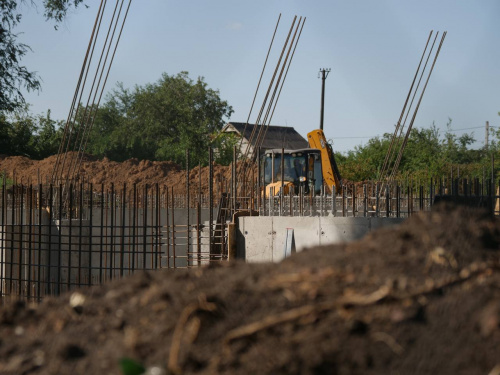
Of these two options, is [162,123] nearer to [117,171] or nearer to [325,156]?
[117,171]

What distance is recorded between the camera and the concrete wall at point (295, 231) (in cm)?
1313

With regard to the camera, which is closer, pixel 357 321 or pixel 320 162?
pixel 357 321

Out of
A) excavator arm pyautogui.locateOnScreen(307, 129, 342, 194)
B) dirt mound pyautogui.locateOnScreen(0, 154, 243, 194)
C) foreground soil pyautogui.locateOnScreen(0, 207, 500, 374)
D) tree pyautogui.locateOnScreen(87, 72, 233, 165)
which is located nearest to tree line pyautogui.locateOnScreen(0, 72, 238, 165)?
tree pyautogui.locateOnScreen(87, 72, 233, 165)

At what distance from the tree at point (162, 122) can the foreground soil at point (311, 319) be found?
46.8 metres

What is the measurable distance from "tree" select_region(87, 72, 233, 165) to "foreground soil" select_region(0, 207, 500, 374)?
46.8 metres

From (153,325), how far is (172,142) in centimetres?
4965

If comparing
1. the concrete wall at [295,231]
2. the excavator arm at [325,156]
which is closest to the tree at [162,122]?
the excavator arm at [325,156]

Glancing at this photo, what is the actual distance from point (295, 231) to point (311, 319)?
11.6 meters

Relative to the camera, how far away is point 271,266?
2848 millimetres

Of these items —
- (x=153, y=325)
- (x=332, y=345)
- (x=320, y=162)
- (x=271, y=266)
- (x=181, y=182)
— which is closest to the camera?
(x=332, y=345)

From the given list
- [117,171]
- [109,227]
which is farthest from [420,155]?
[109,227]

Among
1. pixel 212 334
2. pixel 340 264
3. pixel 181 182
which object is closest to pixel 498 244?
pixel 340 264

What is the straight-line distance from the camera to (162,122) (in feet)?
174

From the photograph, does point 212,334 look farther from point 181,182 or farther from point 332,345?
point 181,182
